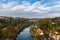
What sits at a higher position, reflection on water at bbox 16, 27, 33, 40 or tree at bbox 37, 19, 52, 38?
tree at bbox 37, 19, 52, 38

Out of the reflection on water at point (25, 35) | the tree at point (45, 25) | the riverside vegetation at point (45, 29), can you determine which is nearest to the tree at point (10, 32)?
the reflection on water at point (25, 35)

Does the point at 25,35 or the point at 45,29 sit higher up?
the point at 45,29

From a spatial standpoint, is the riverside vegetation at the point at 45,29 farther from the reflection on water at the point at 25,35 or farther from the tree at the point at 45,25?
the reflection on water at the point at 25,35

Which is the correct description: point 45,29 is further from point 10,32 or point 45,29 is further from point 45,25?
point 10,32

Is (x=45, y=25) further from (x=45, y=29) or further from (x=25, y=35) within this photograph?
(x=25, y=35)

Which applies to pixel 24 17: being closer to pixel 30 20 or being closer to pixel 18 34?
pixel 30 20

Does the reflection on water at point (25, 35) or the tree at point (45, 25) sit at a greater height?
the tree at point (45, 25)

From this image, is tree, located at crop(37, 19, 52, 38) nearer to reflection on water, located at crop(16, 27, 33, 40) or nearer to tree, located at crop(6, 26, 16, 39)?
reflection on water, located at crop(16, 27, 33, 40)

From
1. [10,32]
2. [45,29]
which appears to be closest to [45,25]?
[45,29]

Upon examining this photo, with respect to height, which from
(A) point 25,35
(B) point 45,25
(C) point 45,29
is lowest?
(A) point 25,35

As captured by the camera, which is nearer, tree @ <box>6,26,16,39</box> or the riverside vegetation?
tree @ <box>6,26,16,39</box>

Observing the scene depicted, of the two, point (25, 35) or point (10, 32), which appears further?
point (25, 35)

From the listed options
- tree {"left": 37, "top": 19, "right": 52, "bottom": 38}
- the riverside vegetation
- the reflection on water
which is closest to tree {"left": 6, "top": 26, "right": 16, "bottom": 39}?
the reflection on water
